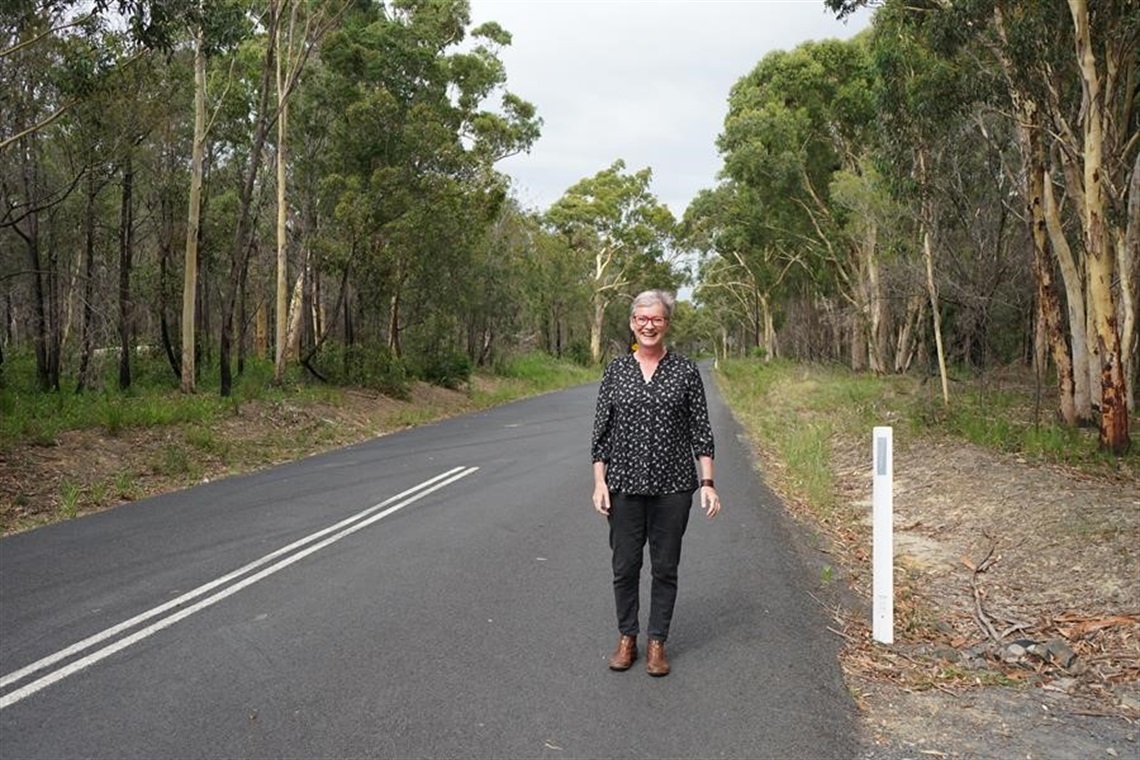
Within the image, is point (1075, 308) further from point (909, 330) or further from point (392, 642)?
point (909, 330)

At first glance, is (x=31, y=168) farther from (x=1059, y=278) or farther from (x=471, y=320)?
(x=1059, y=278)

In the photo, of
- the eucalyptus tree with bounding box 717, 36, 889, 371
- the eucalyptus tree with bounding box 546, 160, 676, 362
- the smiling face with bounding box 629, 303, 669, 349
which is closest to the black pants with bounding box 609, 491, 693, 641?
the smiling face with bounding box 629, 303, 669, 349

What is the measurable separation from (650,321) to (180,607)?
380cm

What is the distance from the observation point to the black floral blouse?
457 cm

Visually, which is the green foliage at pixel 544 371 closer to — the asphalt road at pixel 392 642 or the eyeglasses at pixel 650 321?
the asphalt road at pixel 392 642

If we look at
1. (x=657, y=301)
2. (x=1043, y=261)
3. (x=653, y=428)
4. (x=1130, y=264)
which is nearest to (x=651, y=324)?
(x=657, y=301)

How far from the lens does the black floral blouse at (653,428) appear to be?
4574 mm

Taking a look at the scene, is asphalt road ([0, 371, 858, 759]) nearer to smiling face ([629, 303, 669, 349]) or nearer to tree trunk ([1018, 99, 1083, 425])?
smiling face ([629, 303, 669, 349])

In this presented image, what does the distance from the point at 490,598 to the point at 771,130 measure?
2690 cm

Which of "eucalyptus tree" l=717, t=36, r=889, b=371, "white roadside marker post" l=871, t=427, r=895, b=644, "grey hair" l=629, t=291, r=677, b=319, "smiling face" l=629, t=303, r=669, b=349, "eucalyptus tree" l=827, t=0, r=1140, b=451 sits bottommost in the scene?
"white roadside marker post" l=871, t=427, r=895, b=644

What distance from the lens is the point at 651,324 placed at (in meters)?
4.61

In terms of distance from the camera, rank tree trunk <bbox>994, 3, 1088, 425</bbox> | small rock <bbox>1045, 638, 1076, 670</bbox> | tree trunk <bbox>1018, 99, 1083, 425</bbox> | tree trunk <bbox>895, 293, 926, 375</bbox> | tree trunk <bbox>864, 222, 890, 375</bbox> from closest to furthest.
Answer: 1. small rock <bbox>1045, 638, 1076, 670</bbox>
2. tree trunk <bbox>994, 3, 1088, 425</bbox>
3. tree trunk <bbox>1018, 99, 1083, 425</bbox>
4. tree trunk <bbox>864, 222, 890, 375</bbox>
5. tree trunk <bbox>895, 293, 926, 375</bbox>

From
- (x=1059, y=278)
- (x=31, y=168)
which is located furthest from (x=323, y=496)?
(x=1059, y=278)

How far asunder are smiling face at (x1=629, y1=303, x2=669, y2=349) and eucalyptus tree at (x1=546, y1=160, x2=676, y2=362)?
2086 inches
